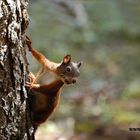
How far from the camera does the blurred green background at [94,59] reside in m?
7.50

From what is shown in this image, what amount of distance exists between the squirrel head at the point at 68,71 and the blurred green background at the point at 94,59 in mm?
3133

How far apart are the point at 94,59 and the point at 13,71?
859 centimetres

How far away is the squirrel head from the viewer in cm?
343

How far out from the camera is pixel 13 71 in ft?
9.91

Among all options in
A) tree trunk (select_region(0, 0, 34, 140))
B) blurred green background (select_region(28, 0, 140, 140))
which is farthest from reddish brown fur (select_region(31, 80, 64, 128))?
blurred green background (select_region(28, 0, 140, 140))

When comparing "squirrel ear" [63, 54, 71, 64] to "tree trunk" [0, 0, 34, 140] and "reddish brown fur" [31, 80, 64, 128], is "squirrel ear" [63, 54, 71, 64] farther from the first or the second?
"tree trunk" [0, 0, 34, 140]

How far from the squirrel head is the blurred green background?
123 inches

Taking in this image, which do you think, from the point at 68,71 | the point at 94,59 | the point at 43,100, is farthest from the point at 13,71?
the point at 94,59

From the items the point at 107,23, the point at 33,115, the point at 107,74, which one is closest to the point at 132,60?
the point at 107,74

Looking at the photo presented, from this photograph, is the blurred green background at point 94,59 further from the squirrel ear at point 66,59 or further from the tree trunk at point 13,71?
the tree trunk at point 13,71

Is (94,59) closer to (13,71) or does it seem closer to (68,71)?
(68,71)

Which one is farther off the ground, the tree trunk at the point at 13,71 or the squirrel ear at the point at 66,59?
the squirrel ear at the point at 66,59

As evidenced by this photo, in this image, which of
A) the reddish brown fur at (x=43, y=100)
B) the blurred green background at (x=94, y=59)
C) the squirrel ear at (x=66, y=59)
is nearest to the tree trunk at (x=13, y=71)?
the reddish brown fur at (x=43, y=100)

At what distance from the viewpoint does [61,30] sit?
11844 mm
